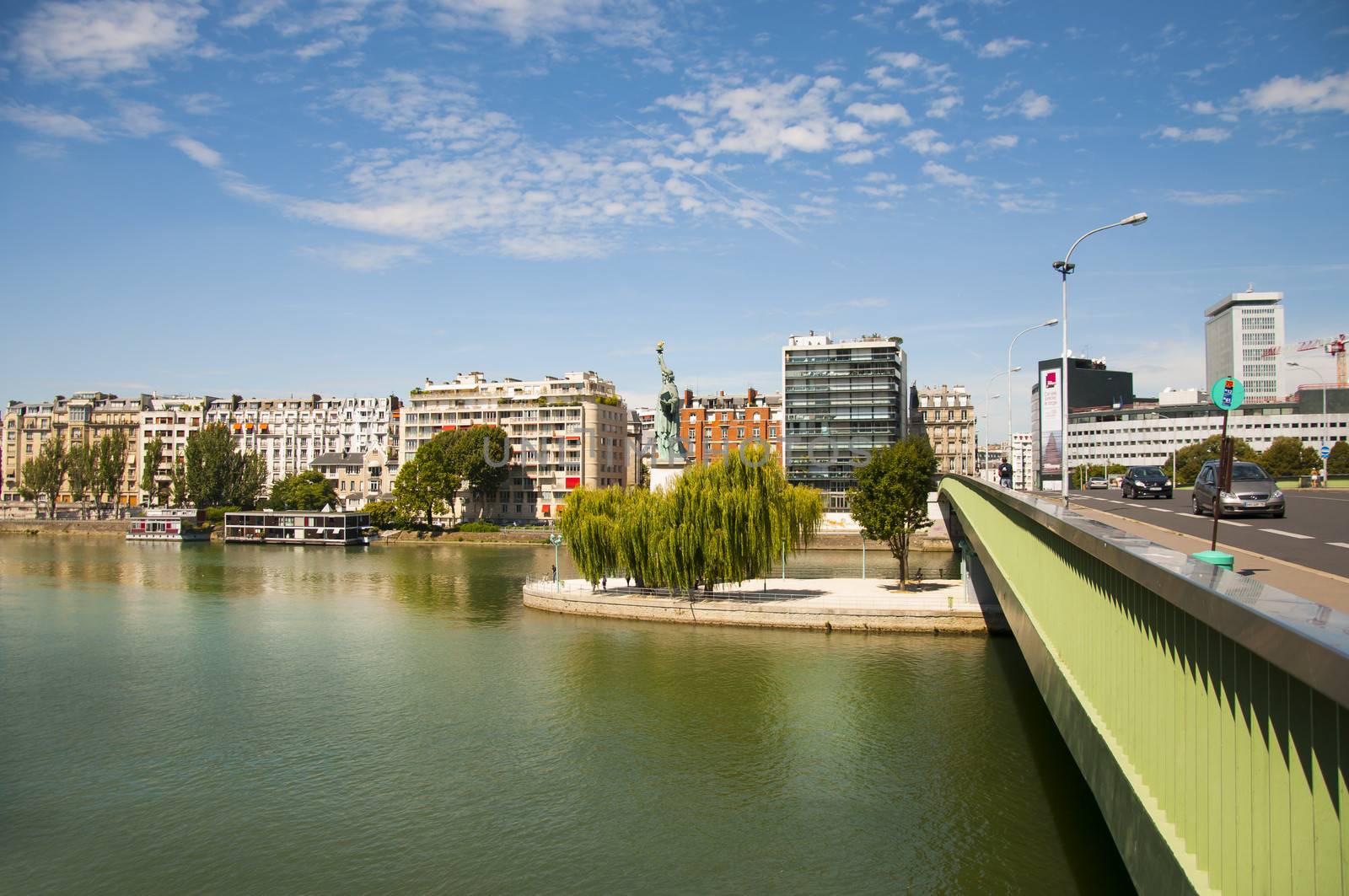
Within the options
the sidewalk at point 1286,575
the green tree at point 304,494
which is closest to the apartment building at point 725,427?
the green tree at point 304,494

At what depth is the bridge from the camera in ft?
15.5

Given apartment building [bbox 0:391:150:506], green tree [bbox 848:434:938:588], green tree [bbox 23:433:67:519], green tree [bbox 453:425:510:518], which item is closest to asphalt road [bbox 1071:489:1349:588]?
green tree [bbox 848:434:938:588]


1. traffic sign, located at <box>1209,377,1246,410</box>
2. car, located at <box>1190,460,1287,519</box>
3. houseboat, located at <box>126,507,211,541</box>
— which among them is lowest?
houseboat, located at <box>126,507,211,541</box>

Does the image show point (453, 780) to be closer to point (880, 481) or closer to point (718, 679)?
point (718, 679)

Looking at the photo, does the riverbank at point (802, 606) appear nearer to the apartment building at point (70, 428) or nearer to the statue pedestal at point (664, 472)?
the statue pedestal at point (664, 472)

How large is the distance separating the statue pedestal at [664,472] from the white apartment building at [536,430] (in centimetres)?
4777

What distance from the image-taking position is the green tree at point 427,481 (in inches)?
3853

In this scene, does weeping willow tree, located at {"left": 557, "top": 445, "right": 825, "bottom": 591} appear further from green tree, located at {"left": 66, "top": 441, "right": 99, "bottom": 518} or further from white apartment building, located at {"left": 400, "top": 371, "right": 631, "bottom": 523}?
green tree, located at {"left": 66, "top": 441, "right": 99, "bottom": 518}

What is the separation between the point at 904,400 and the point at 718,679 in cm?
10215

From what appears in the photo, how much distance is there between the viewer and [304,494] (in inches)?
4311

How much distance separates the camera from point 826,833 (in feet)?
57.2

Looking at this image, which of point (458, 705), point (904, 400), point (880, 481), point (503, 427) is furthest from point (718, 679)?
point (904, 400)

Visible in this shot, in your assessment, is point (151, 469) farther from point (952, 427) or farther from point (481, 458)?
point (952, 427)

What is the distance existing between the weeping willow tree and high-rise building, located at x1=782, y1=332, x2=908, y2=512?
213ft
